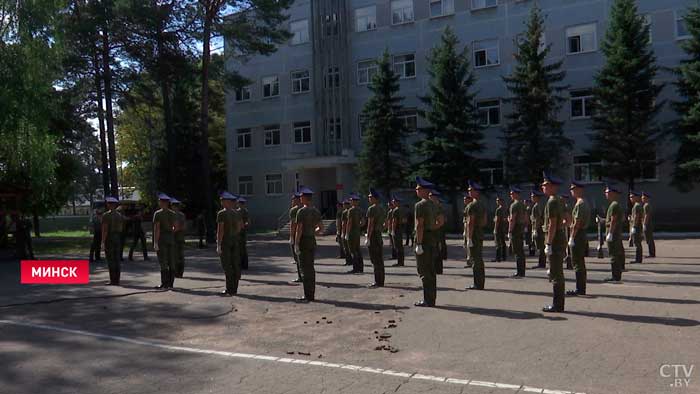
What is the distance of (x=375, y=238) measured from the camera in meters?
13.3

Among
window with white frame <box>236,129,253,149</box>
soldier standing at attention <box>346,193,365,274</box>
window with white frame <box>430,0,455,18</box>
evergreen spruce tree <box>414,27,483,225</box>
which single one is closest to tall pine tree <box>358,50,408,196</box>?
evergreen spruce tree <box>414,27,483,225</box>

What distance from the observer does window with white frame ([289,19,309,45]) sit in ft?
137

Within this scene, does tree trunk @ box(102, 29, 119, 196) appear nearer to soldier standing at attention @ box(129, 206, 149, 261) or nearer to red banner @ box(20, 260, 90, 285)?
soldier standing at attention @ box(129, 206, 149, 261)

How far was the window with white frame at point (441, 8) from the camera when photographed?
36906 mm

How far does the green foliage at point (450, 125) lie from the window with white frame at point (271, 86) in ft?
47.4

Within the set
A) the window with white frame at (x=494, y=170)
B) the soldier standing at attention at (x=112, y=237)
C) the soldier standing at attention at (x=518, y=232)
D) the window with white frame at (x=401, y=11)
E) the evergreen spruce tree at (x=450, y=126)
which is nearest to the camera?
the soldier standing at attention at (x=112, y=237)

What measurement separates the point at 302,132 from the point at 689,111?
23731mm

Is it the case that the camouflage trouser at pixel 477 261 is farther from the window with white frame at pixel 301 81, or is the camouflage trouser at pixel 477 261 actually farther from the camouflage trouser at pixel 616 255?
the window with white frame at pixel 301 81

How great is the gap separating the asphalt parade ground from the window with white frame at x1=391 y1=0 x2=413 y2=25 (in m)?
27.9

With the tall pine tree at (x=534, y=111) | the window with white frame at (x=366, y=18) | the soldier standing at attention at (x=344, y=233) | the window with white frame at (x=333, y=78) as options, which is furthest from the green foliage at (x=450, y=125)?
the soldier standing at attention at (x=344, y=233)

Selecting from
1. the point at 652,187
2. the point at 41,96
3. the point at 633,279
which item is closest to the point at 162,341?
the point at 633,279

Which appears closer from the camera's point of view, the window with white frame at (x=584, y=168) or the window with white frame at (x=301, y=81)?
the window with white frame at (x=584, y=168)

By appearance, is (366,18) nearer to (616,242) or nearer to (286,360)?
(616,242)

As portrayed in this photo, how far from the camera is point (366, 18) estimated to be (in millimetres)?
39812
